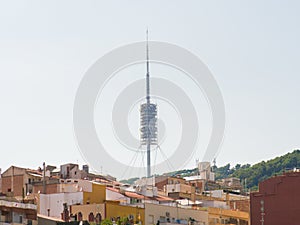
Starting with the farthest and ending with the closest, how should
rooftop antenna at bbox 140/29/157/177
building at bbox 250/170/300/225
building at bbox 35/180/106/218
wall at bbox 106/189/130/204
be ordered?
rooftop antenna at bbox 140/29/157/177, wall at bbox 106/189/130/204, building at bbox 250/170/300/225, building at bbox 35/180/106/218

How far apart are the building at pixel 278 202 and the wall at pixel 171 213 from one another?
543 cm

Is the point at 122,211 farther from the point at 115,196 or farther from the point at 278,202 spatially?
the point at 278,202

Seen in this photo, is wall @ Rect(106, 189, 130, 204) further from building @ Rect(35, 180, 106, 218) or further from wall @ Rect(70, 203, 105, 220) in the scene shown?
wall @ Rect(70, 203, 105, 220)

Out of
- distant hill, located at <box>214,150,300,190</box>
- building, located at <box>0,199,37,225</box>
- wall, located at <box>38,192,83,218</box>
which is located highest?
distant hill, located at <box>214,150,300,190</box>

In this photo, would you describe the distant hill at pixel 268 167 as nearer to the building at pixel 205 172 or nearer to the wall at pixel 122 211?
the building at pixel 205 172

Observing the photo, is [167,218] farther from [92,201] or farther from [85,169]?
[85,169]

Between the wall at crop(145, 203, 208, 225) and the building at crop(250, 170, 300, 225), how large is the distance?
17.8 feet

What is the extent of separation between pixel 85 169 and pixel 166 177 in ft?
41.4

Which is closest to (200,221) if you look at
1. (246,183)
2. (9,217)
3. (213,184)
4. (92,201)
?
(92,201)

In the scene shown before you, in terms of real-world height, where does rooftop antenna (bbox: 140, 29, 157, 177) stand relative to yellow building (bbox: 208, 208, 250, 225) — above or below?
above

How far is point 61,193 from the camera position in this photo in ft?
295

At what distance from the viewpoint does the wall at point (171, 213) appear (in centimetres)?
8806

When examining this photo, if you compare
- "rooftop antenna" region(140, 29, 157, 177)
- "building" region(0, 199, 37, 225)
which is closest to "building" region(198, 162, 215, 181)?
"rooftop antenna" region(140, 29, 157, 177)

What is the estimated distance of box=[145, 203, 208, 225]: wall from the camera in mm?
88062
